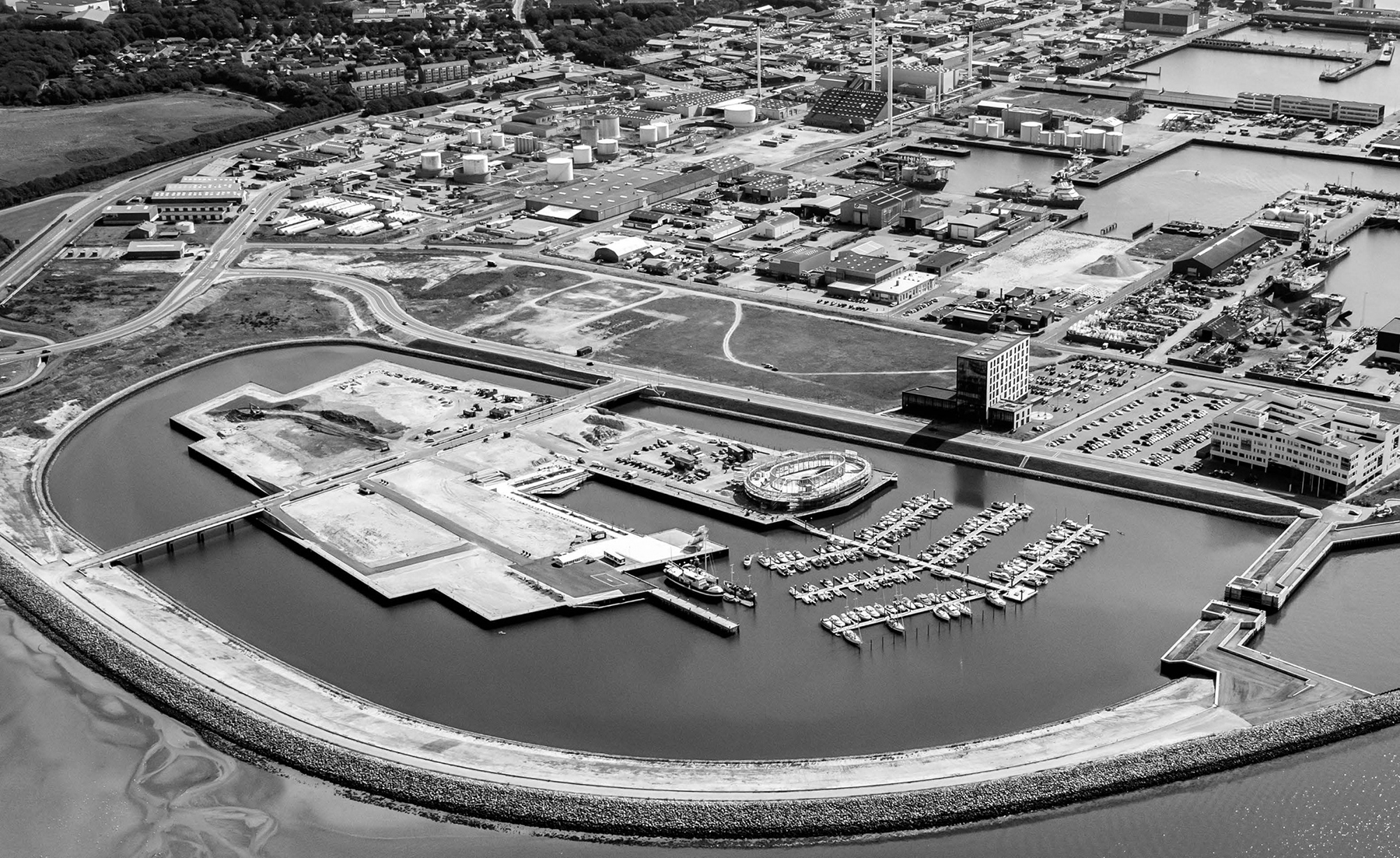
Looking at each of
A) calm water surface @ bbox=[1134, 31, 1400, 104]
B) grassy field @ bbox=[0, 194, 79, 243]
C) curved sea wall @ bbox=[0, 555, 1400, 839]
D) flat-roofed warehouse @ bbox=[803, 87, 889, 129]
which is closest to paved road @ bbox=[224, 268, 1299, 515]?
curved sea wall @ bbox=[0, 555, 1400, 839]

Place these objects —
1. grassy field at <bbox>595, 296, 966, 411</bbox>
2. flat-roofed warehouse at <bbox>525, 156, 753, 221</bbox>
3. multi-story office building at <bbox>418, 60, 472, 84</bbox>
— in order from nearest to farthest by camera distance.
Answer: grassy field at <bbox>595, 296, 966, 411</bbox> → flat-roofed warehouse at <bbox>525, 156, 753, 221</bbox> → multi-story office building at <bbox>418, 60, 472, 84</bbox>

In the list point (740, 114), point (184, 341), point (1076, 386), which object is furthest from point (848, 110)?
point (184, 341)

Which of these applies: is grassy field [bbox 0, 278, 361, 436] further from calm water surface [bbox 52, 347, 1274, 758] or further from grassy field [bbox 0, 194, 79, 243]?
grassy field [bbox 0, 194, 79, 243]

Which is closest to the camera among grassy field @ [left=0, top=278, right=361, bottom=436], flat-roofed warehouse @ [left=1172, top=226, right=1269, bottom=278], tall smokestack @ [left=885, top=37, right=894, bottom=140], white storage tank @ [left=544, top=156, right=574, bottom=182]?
grassy field @ [left=0, top=278, right=361, bottom=436]

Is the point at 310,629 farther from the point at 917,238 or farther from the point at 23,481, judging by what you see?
the point at 917,238

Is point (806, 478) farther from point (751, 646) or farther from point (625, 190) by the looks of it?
point (625, 190)

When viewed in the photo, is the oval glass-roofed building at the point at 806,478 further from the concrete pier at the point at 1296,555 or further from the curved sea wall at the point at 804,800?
the curved sea wall at the point at 804,800

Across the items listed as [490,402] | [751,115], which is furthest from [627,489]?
[751,115]
